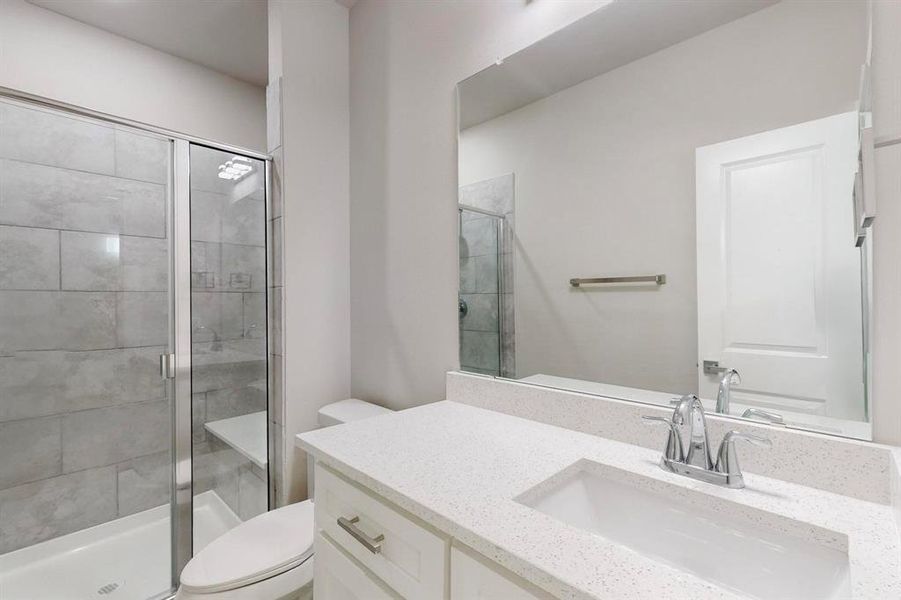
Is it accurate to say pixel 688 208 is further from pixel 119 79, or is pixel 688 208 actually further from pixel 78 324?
pixel 119 79

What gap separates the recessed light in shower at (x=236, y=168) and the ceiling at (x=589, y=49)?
3.38 feet

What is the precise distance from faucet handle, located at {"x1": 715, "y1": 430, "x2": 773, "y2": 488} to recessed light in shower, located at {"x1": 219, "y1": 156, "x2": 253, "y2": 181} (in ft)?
6.46

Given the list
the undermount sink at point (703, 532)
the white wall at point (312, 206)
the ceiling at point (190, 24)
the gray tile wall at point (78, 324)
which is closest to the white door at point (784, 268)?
the undermount sink at point (703, 532)

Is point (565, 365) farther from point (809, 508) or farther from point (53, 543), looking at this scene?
point (53, 543)

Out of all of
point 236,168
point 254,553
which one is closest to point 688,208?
point 254,553

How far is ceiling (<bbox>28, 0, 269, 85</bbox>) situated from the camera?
1.88 meters

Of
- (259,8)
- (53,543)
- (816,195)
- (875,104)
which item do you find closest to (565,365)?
(816,195)

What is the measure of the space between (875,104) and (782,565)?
2.56 feet

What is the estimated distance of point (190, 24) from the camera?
2016 millimetres

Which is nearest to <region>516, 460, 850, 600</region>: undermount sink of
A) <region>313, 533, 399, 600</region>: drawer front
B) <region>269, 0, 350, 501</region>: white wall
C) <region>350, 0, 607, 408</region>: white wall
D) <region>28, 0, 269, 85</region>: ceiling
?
<region>313, 533, 399, 600</region>: drawer front

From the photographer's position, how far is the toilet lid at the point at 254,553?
3.68ft

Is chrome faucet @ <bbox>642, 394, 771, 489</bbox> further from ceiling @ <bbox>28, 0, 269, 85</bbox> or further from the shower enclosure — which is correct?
ceiling @ <bbox>28, 0, 269, 85</bbox>

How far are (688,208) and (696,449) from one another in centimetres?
53

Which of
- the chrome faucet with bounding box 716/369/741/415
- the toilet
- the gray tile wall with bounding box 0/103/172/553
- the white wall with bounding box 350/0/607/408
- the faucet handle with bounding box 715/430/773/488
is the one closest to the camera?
the faucet handle with bounding box 715/430/773/488
